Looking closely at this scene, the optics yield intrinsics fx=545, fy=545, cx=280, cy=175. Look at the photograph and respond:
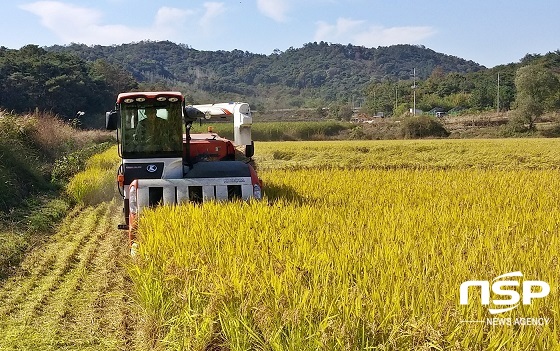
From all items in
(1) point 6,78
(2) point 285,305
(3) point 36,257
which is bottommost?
(3) point 36,257

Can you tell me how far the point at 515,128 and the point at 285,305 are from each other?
1719 inches

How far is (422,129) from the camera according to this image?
41062 millimetres

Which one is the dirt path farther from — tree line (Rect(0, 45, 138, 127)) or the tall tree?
the tall tree

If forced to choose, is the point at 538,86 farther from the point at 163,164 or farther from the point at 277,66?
the point at 277,66

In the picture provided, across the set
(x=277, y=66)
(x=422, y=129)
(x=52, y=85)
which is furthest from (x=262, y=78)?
(x=422, y=129)

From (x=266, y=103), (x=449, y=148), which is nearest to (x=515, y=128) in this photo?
(x=449, y=148)

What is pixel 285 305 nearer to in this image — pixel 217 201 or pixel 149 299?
pixel 149 299

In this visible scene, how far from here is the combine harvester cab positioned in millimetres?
7156

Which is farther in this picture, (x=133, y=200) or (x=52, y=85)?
(x=52, y=85)

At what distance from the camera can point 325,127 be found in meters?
46.7

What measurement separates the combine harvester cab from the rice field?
79 centimetres

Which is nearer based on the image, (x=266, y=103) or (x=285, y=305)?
(x=285, y=305)

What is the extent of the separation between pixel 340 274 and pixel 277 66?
169 metres

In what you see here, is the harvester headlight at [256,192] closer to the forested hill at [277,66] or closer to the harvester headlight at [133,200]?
the harvester headlight at [133,200]
